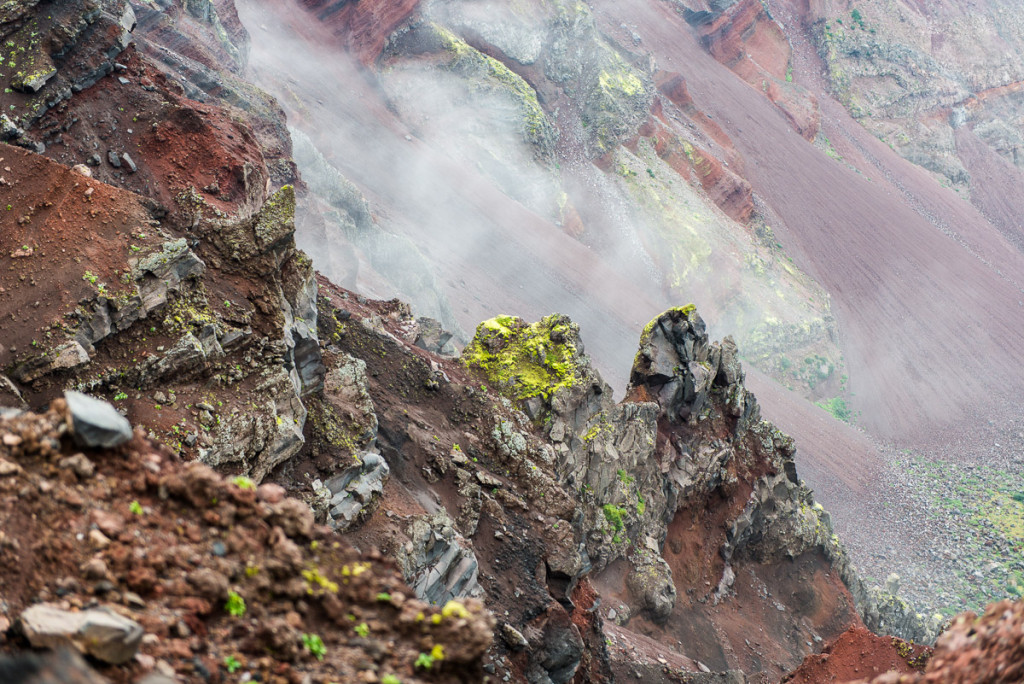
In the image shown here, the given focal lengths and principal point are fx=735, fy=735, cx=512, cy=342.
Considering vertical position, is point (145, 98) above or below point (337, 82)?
above

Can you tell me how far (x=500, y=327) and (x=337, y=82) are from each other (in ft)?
134

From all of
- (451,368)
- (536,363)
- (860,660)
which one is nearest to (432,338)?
(451,368)

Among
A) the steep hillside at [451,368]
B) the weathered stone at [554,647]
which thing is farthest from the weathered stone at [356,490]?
the weathered stone at [554,647]

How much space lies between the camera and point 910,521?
147ft

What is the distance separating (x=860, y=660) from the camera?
55.6ft

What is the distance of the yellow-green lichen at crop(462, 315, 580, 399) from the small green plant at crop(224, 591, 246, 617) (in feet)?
47.2

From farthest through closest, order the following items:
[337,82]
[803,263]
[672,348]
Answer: [803,263] → [337,82] → [672,348]

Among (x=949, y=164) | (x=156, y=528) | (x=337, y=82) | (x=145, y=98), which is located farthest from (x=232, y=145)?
(x=949, y=164)

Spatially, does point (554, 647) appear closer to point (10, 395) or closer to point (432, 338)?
point (432, 338)

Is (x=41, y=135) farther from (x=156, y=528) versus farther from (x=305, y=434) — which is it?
(x=156, y=528)

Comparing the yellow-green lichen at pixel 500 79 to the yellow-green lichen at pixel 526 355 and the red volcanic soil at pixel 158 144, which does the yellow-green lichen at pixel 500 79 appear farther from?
the red volcanic soil at pixel 158 144

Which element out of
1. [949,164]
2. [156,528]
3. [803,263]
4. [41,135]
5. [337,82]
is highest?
[949,164]

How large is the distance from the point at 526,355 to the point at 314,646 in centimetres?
1556

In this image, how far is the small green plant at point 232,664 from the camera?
5.54 metres
